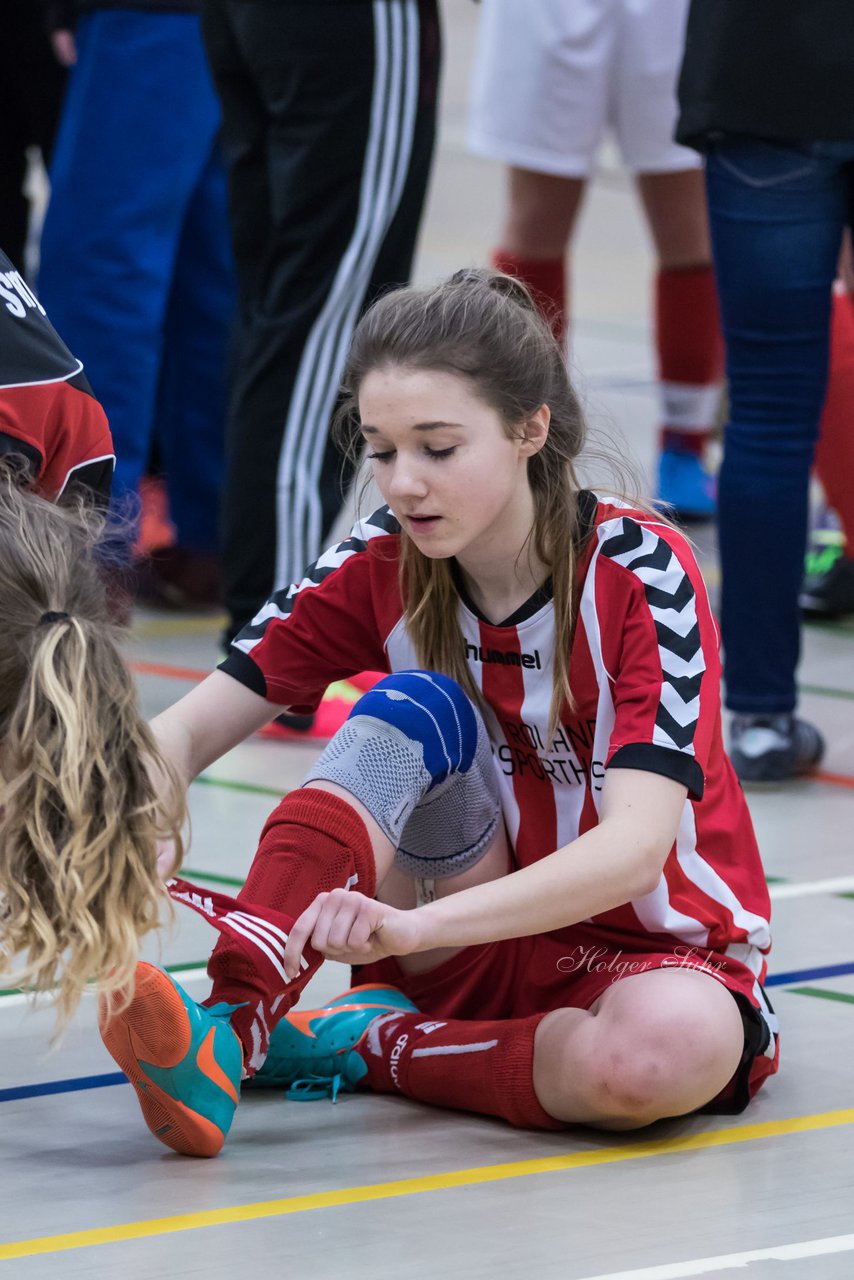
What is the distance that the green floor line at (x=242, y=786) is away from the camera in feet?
9.52

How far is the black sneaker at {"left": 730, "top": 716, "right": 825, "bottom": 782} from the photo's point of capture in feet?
9.63

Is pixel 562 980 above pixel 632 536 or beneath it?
beneath

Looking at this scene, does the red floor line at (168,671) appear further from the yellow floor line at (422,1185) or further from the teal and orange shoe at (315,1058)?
the yellow floor line at (422,1185)

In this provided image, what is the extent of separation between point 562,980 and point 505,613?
0.33 meters

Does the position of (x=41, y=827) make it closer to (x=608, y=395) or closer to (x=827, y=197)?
(x=827, y=197)

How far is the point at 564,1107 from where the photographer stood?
183 cm

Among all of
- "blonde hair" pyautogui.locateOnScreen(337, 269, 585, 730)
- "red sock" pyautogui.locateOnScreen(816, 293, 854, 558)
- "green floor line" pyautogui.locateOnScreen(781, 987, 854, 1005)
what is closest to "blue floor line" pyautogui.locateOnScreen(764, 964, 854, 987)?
"green floor line" pyautogui.locateOnScreen(781, 987, 854, 1005)

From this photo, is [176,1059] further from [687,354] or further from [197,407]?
[687,354]

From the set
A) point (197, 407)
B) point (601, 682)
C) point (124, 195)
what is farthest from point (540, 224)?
point (601, 682)

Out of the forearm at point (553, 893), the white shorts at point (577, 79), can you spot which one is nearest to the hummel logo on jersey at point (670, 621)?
→ the forearm at point (553, 893)

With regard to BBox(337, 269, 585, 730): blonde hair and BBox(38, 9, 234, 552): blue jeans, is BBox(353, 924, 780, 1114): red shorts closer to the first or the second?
BBox(337, 269, 585, 730): blonde hair

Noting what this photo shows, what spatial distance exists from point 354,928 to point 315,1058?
322 millimetres

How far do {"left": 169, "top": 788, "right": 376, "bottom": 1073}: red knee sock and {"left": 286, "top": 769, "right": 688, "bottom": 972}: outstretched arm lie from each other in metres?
0.05

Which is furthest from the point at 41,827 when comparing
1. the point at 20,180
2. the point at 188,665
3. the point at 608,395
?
the point at 608,395
